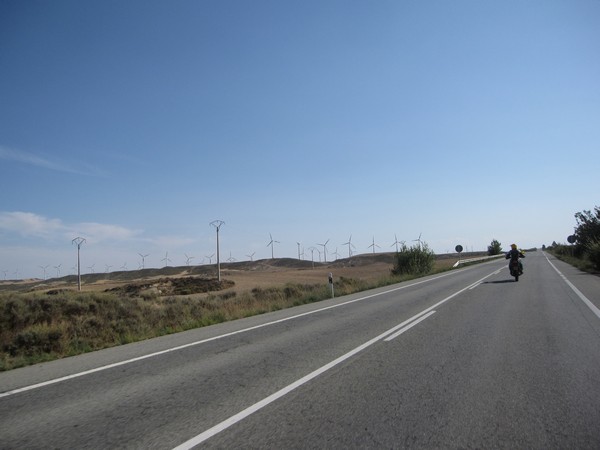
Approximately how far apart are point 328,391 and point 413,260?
36.1m

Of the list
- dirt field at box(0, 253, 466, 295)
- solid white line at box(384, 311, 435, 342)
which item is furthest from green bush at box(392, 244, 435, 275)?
solid white line at box(384, 311, 435, 342)

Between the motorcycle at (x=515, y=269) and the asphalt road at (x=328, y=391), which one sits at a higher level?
the motorcycle at (x=515, y=269)

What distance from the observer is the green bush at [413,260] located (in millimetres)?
40094

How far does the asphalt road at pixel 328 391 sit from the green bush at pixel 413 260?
29.7 metres

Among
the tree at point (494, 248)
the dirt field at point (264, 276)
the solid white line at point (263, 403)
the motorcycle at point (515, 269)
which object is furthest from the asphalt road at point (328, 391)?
the tree at point (494, 248)

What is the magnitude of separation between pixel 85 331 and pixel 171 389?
366 inches

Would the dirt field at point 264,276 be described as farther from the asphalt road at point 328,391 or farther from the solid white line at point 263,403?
the solid white line at point 263,403

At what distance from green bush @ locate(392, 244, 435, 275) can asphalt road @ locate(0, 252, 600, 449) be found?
29666 mm

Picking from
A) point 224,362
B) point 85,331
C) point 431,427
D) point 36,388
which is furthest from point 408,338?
point 85,331

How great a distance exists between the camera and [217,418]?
487 centimetres

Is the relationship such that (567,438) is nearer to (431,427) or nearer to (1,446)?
(431,427)

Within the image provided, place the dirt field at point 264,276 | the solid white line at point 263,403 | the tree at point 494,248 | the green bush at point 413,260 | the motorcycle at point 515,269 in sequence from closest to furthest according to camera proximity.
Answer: the solid white line at point 263,403, the motorcycle at point 515,269, the green bush at point 413,260, the dirt field at point 264,276, the tree at point 494,248

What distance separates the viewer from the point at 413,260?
40406 mm

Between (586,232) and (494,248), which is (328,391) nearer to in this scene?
(586,232)
